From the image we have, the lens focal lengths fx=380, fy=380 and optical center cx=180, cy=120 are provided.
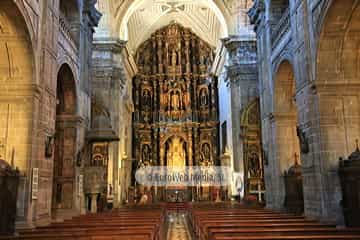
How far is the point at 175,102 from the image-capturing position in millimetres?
31391

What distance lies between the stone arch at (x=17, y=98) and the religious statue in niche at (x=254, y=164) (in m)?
12.7

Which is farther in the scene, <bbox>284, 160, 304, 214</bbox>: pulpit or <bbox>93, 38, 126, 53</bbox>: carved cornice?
<bbox>93, 38, 126, 53</bbox>: carved cornice

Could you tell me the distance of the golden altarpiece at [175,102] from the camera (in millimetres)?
30172

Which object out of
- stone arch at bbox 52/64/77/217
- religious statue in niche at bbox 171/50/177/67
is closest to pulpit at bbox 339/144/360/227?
stone arch at bbox 52/64/77/217

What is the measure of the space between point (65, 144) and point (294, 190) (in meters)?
7.88

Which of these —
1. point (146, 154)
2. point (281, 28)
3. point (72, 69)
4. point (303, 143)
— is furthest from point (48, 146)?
point (146, 154)

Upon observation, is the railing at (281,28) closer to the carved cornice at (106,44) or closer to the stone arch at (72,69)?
the stone arch at (72,69)

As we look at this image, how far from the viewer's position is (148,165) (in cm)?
2991

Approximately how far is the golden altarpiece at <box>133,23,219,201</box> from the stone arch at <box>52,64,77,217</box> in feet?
54.3

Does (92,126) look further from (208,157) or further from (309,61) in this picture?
(208,157)

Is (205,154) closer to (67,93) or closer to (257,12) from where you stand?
(257,12)

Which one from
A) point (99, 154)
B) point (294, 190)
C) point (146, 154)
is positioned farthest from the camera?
point (146, 154)

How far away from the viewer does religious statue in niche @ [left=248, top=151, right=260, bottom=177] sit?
19438 mm

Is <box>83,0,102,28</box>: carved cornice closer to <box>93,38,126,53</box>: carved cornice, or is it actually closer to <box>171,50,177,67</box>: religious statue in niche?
<box>93,38,126,53</box>: carved cornice
